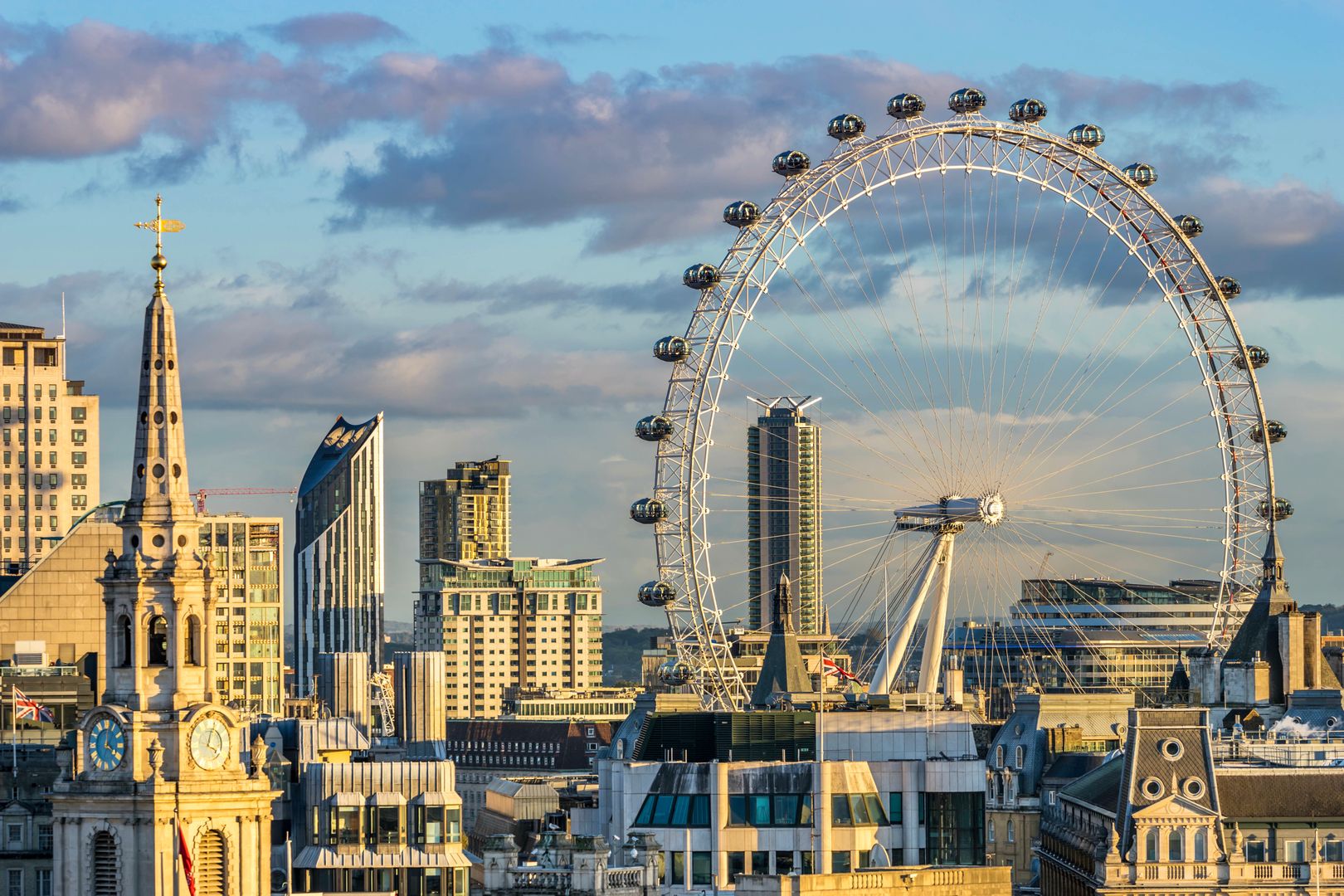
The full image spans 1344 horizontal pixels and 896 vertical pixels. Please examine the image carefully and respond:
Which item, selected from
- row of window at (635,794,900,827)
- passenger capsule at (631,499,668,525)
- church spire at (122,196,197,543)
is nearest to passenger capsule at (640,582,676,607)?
passenger capsule at (631,499,668,525)

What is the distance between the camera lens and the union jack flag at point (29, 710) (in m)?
181

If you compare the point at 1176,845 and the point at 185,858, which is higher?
the point at 185,858

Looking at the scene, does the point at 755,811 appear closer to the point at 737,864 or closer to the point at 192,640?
the point at 737,864

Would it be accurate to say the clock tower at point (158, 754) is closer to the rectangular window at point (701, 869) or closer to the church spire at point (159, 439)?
the church spire at point (159, 439)

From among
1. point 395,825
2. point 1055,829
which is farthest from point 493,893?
point 1055,829

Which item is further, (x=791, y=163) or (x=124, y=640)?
(x=791, y=163)

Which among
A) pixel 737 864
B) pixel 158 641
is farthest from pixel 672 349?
pixel 158 641

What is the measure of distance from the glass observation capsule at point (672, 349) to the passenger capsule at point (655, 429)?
3.21 m

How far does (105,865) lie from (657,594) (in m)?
87.3

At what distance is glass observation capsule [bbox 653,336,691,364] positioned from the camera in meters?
194

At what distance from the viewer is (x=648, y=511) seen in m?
194

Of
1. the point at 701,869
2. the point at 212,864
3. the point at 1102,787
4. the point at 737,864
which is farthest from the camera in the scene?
the point at 1102,787

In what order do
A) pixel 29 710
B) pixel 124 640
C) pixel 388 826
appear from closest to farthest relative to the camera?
pixel 124 640 → pixel 388 826 → pixel 29 710

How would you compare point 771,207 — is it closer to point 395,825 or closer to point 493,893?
point 395,825
